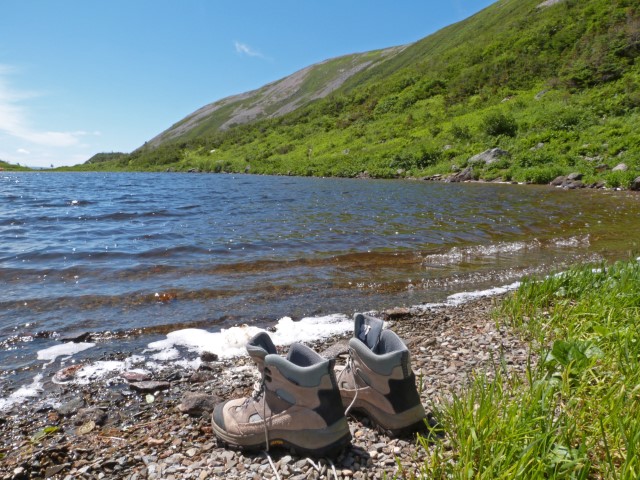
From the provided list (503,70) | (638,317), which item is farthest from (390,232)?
(503,70)

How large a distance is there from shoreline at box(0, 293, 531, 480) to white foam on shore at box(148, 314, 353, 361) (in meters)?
0.42

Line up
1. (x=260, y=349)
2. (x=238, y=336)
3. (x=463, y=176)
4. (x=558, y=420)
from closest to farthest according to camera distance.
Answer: (x=558, y=420) < (x=260, y=349) < (x=238, y=336) < (x=463, y=176)

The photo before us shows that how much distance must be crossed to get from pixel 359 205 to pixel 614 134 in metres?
20.1

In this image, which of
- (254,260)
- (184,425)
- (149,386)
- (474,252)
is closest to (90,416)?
(149,386)

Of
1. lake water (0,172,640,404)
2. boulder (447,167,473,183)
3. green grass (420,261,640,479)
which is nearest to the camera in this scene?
green grass (420,261,640,479)

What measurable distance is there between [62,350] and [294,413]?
4333 millimetres

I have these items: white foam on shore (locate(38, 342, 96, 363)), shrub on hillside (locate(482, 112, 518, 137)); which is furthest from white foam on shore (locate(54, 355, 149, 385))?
shrub on hillside (locate(482, 112, 518, 137))

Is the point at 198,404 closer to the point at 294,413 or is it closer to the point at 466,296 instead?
the point at 294,413

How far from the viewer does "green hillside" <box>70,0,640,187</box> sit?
3006 centimetres

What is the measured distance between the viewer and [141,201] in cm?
2553

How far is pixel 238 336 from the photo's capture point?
19.7 feet

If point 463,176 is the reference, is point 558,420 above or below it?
below

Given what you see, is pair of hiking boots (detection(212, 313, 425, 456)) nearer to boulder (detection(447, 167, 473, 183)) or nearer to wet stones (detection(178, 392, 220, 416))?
wet stones (detection(178, 392, 220, 416))

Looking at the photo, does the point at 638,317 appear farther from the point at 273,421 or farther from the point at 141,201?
the point at 141,201
